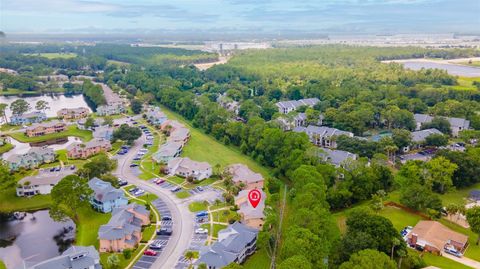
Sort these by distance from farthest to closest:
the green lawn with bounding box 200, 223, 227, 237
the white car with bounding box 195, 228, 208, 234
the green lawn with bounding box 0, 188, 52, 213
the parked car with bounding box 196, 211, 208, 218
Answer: the green lawn with bounding box 0, 188, 52, 213, the parked car with bounding box 196, 211, 208, 218, the green lawn with bounding box 200, 223, 227, 237, the white car with bounding box 195, 228, 208, 234

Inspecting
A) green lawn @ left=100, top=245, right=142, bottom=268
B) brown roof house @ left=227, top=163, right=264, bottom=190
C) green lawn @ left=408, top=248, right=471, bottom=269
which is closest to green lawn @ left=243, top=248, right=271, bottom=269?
green lawn @ left=100, top=245, right=142, bottom=268

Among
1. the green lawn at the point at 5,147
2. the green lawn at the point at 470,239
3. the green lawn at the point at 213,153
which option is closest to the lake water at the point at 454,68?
the green lawn at the point at 213,153

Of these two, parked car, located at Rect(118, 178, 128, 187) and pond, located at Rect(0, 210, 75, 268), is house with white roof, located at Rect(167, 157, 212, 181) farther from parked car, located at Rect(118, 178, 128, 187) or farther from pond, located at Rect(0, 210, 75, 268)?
pond, located at Rect(0, 210, 75, 268)

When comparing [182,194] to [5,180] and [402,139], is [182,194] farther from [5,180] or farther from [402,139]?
[402,139]

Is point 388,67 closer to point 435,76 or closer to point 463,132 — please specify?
point 435,76

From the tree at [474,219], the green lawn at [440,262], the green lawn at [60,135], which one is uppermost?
the tree at [474,219]

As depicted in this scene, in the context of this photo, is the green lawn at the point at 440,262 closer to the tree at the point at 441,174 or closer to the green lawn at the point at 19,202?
the tree at the point at 441,174

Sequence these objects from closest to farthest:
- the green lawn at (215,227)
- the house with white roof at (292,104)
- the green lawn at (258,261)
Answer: the green lawn at (258,261)
the green lawn at (215,227)
the house with white roof at (292,104)

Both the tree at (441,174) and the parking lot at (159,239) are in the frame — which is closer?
the parking lot at (159,239)
